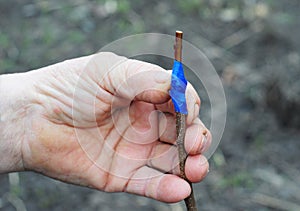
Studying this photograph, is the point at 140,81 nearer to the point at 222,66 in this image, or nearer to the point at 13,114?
the point at 13,114

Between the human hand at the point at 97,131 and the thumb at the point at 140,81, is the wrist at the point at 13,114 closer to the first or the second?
the human hand at the point at 97,131

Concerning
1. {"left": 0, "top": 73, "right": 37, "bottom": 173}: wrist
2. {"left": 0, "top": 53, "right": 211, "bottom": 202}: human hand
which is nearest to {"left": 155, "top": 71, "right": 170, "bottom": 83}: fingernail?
{"left": 0, "top": 53, "right": 211, "bottom": 202}: human hand

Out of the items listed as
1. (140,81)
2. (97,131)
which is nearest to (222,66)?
(97,131)

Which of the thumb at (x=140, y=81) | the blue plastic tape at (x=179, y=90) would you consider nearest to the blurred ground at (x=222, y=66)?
the thumb at (x=140, y=81)

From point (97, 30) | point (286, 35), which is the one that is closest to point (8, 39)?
point (97, 30)

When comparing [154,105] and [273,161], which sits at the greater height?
[154,105]

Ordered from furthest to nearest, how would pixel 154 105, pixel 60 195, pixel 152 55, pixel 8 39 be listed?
pixel 8 39 < pixel 152 55 < pixel 60 195 < pixel 154 105

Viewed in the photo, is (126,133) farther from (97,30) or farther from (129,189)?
(97,30)
